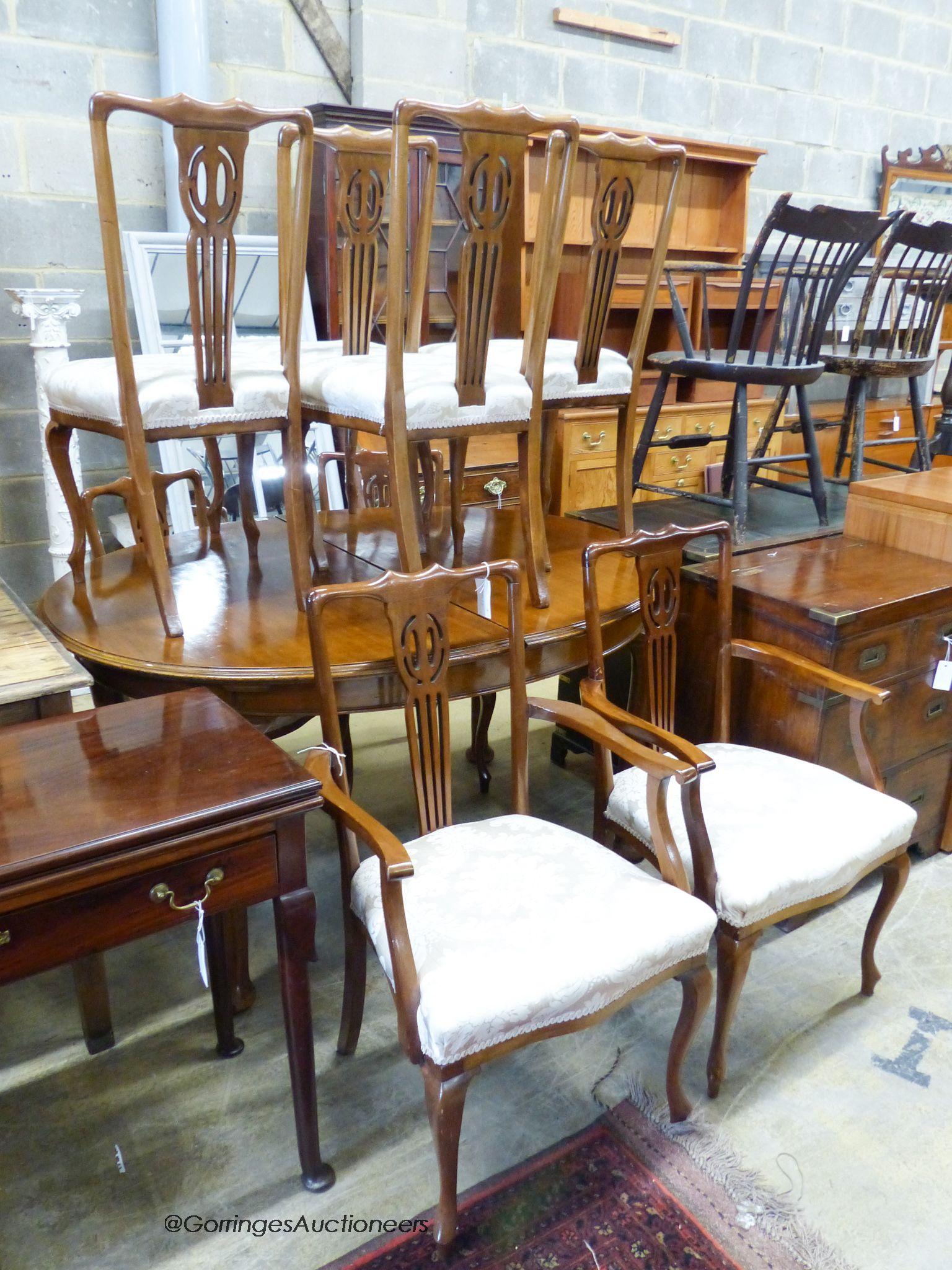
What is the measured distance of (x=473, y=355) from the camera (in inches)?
69.4

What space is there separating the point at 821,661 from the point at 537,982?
3.51 ft

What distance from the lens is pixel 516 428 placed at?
189 centimetres

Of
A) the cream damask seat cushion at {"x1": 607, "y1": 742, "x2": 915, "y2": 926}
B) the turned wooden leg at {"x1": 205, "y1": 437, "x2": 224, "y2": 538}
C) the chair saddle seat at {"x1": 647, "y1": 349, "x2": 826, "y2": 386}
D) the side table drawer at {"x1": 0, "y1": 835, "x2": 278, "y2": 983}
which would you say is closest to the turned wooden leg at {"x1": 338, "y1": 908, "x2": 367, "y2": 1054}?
the side table drawer at {"x1": 0, "y1": 835, "x2": 278, "y2": 983}

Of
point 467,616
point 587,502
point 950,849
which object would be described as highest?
point 467,616

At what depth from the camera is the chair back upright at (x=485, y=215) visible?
1590 millimetres

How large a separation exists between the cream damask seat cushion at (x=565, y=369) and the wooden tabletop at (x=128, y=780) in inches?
37.4

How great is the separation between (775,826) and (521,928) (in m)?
0.57

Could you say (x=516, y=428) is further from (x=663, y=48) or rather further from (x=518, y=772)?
(x=663, y=48)

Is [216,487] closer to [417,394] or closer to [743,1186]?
[417,394]

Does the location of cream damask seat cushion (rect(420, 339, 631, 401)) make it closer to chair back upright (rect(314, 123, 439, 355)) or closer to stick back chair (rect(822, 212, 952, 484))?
chair back upright (rect(314, 123, 439, 355))

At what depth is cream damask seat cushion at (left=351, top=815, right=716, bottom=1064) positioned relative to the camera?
1.23m

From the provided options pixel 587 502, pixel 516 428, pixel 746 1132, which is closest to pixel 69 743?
pixel 516 428

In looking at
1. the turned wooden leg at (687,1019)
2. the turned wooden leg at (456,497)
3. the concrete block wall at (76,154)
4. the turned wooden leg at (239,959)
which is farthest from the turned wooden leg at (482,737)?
the concrete block wall at (76,154)

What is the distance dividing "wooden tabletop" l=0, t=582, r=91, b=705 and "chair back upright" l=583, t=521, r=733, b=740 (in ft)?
3.01
